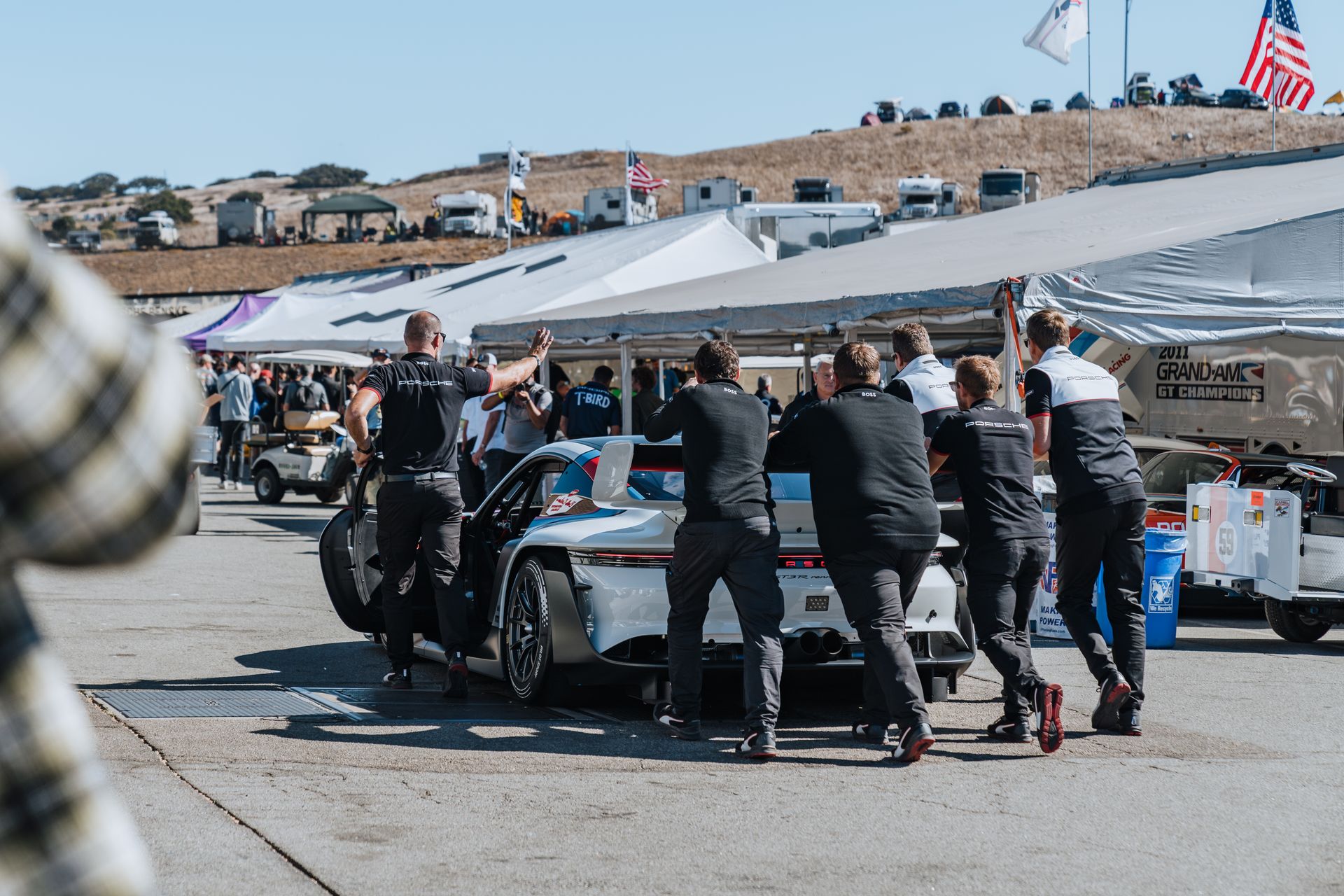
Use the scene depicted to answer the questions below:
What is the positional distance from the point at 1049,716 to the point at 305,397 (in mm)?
20225

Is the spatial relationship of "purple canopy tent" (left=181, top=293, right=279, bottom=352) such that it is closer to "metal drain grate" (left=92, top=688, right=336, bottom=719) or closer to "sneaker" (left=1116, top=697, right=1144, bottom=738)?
"metal drain grate" (left=92, top=688, right=336, bottom=719)

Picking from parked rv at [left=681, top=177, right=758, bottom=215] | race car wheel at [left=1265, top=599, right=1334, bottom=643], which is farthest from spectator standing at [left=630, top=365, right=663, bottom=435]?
parked rv at [left=681, top=177, right=758, bottom=215]

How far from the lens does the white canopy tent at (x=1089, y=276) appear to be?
1108 cm

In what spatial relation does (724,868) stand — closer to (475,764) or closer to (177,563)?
(475,764)

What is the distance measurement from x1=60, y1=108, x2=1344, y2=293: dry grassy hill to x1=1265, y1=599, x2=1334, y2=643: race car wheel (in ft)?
216

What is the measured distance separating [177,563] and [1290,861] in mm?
11527

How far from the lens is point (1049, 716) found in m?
6.78

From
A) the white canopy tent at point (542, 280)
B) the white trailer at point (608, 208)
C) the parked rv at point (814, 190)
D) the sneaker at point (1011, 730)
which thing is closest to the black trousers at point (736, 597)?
the sneaker at point (1011, 730)

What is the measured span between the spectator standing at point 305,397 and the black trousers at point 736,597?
61.6 feet

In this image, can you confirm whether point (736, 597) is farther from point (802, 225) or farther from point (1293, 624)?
point (802, 225)

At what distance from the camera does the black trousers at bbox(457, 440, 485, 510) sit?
15.8 m

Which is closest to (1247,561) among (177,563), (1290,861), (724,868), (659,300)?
(1290,861)

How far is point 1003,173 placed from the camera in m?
48.5

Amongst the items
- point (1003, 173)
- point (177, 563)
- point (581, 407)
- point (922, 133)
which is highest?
point (922, 133)
